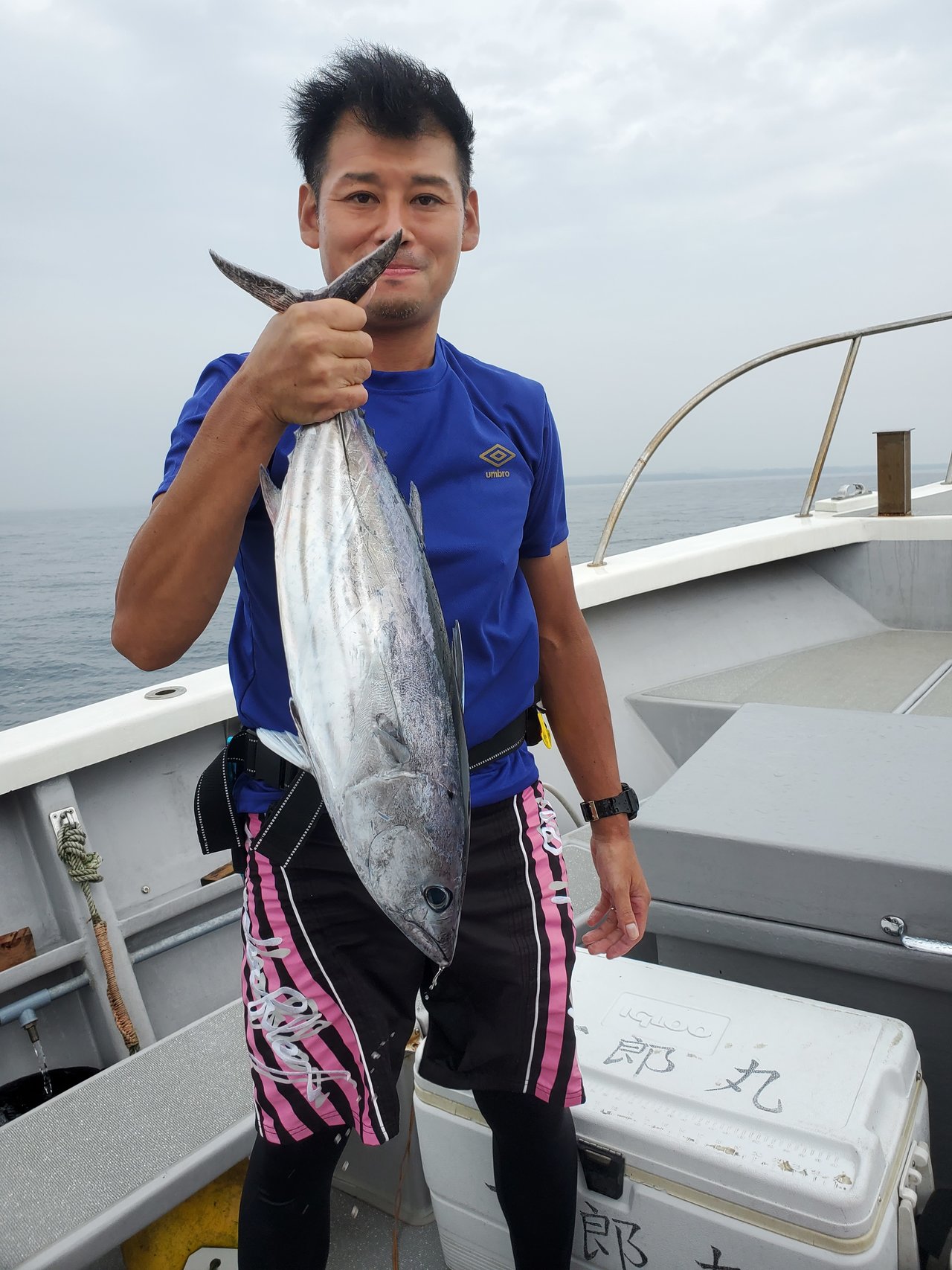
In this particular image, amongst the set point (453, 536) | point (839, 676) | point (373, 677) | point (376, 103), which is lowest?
point (839, 676)

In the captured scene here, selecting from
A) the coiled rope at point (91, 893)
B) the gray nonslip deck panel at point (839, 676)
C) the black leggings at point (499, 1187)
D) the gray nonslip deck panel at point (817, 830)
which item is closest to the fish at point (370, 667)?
the black leggings at point (499, 1187)

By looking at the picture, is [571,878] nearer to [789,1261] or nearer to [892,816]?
[892,816]

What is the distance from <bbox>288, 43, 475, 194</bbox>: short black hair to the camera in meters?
1.20

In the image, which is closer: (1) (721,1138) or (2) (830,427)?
(1) (721,1138)

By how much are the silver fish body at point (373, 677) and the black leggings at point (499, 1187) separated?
0.45 m

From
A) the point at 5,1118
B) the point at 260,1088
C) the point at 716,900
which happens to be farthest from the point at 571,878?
the point at 5,1118

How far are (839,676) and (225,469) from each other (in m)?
3.66

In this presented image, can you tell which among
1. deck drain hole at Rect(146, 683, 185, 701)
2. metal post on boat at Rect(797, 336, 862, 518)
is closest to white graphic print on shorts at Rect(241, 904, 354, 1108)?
deck drain hole at Rect(146, 683, 185, 701)

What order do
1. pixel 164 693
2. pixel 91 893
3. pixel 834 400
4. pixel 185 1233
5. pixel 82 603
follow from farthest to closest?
pixel 82 603 < pixel 834 400 < pixel 164 693 < pixel 91 893 < pixel 185 1233

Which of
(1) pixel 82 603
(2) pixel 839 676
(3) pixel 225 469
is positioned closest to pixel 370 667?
(3) pixel 225 469

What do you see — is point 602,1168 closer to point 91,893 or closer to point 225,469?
point 225,469

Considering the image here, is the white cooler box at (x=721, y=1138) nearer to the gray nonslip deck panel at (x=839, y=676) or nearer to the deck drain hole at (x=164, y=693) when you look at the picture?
the deck drain hole at (x=164, y=693)

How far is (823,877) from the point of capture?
165 centimetres

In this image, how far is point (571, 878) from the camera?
251 centimetres
